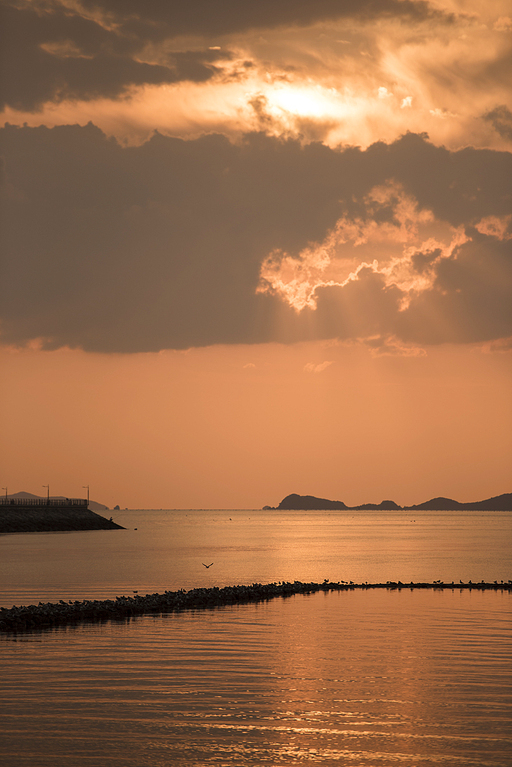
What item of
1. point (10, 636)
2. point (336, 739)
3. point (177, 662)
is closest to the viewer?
point (336, 739)

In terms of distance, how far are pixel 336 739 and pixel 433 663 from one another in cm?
Answer: 1214

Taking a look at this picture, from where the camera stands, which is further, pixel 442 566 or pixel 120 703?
pixel 442 566

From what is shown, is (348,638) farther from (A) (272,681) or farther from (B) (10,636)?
(B) (10,636)

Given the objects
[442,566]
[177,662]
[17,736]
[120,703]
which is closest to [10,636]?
[177,662]

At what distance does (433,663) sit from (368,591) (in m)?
30.2

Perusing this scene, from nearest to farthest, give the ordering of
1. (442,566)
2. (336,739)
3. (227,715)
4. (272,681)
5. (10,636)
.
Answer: (336,739) → (227,715) → (272,681) → (10,636) → (442,566)

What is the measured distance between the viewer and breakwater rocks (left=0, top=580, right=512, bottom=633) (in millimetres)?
42000

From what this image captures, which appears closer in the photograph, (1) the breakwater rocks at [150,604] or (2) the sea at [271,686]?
(2) the sea at [271,686]

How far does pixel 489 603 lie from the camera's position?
5334 cm

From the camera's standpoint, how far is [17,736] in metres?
20.9

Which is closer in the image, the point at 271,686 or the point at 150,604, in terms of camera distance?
the point at 271,686

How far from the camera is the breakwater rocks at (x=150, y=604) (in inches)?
1654

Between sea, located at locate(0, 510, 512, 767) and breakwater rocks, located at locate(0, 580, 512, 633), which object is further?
breakwater rocks, located at locate(0, 580, 512, 633)

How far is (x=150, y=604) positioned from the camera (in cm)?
4878
